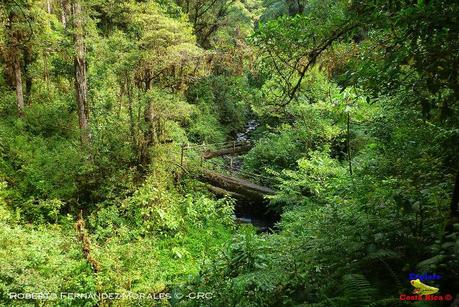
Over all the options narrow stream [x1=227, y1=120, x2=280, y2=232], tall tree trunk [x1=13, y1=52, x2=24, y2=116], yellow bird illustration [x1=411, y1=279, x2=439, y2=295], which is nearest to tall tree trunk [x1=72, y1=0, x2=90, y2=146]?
tall tree trunk [x1=13, y1=52, x2=24, y2=116]

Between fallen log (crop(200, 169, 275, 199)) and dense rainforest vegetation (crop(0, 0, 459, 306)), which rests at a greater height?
dense rainforest vegetation (crop(0, 0, 459, 306))

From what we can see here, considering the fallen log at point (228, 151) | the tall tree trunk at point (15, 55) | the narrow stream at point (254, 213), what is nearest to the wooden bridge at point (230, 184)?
the narrow stream at point (254, 213)

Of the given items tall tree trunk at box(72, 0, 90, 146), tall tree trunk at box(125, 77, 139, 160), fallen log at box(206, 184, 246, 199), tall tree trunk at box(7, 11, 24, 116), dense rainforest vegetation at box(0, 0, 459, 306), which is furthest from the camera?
fallen log at box(206, 184, 246, 199)

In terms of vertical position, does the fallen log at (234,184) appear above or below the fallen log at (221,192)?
above

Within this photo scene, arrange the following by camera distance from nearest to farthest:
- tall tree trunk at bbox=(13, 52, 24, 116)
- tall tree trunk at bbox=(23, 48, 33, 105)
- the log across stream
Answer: tall tree trunk at bbox=(13, 52, 24, 116)
tall tree trunk at bbox=(23, 48, 33, 105)
the log across stream

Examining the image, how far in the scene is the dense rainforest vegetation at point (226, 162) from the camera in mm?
2941

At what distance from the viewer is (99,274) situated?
21.7ft

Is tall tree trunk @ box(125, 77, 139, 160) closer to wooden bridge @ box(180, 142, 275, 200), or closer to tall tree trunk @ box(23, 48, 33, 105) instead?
wooden bridge @ box(180, 142, 275, 200)

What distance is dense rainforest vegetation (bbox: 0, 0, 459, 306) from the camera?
2941mm

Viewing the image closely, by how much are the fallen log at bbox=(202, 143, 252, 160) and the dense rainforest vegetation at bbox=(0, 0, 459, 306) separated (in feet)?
1.41

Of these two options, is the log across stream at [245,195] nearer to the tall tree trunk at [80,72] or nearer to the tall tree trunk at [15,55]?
the tall tree trunk at [80,72]

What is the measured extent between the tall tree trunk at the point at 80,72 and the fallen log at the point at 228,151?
23.0 ft

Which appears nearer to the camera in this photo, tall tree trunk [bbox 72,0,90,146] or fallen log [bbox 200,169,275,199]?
tall tree trunk [bbox 72,0,90,146]

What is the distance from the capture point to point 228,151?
62.6ft
